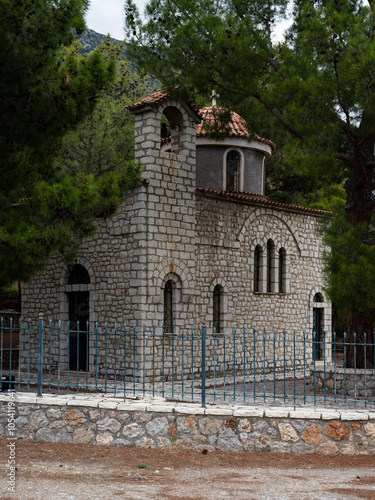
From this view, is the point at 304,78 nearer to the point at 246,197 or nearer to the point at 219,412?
the point at 246,197

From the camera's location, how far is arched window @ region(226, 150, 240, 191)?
1880 cm

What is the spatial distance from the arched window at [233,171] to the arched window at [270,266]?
6.83 ft

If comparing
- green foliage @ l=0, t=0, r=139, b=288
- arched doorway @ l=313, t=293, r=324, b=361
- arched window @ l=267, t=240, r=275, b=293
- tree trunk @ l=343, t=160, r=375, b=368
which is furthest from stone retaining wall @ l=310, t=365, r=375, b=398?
arched doorway @ l=313, t=293, r=324, b=361

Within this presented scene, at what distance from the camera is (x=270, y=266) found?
18328mm

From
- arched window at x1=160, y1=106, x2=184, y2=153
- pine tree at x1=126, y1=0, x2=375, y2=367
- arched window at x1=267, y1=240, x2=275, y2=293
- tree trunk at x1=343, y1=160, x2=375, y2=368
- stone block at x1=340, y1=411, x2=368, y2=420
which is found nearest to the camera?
stone block at x1=340, y1=411, x2=368, y2=420

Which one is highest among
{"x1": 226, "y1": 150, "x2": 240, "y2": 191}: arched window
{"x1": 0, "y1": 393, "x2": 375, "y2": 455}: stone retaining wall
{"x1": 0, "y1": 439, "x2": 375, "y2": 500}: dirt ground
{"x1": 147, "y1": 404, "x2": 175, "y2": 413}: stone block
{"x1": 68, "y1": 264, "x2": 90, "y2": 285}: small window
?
{"x1": 226, "y1": 150, "x2": 240, "y2": 191}: arched window

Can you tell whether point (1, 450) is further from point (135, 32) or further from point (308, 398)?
point (135, 32)

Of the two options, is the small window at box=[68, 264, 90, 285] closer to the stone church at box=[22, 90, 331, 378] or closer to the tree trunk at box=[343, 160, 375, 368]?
the stone church at box=[22, 90, 331, 378]

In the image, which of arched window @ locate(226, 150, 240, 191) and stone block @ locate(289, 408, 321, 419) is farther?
arched window @ locate(226, 150, 240, 191)

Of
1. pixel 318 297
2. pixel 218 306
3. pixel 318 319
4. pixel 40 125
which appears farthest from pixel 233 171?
pixel 40 125

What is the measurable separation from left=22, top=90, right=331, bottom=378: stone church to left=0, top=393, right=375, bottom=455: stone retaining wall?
5722 millimetres

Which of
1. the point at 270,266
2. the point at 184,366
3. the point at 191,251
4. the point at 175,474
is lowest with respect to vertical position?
the point at 175,474

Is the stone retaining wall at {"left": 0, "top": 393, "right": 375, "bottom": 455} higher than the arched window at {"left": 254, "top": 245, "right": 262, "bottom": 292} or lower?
lower

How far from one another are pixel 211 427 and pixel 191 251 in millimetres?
7650
